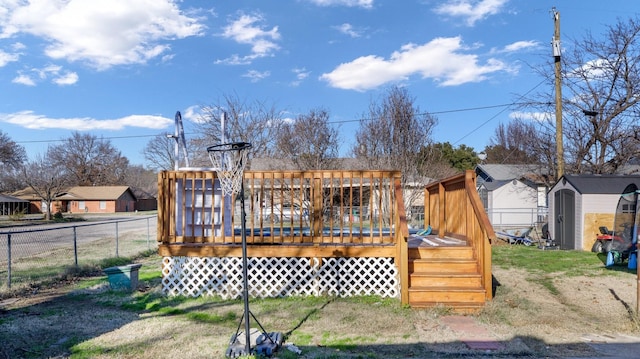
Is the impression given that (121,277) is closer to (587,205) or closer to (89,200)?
(587,205)

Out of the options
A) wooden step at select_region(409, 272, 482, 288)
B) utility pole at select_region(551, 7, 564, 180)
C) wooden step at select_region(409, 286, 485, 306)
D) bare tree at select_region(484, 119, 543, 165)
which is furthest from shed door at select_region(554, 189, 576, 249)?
bare tree at select_region(484, 119, 543, 165)

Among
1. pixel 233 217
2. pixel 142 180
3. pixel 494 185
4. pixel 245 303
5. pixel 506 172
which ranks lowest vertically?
pixel 245 303

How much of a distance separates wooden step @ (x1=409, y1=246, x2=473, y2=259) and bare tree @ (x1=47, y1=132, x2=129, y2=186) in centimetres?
5920

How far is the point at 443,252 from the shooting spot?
6.26m

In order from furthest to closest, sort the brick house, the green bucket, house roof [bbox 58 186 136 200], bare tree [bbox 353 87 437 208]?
house roof [bbox 58 186 136 200] → the brick house → bare tree [bbox 353 87 437 208] → the green bucket

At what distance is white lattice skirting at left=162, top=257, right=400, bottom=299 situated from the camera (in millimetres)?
6277

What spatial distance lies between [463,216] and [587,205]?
668cm

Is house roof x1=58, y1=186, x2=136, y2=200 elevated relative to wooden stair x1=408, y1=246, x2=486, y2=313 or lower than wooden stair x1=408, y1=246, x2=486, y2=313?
elevated

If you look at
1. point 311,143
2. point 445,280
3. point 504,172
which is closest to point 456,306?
point 445,280

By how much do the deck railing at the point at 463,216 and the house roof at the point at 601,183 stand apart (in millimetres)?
5193

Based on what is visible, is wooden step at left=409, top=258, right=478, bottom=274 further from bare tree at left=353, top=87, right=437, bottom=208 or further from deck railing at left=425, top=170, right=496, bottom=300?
bare tree at left=353, top=87, right=437, bottom=208

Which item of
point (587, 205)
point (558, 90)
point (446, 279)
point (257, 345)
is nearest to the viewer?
point (257, 345)

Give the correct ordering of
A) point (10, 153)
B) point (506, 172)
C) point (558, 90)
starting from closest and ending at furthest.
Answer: point (558, 90), point (506, 172), point (10, 153)

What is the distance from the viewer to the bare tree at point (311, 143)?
19391 millimetres
